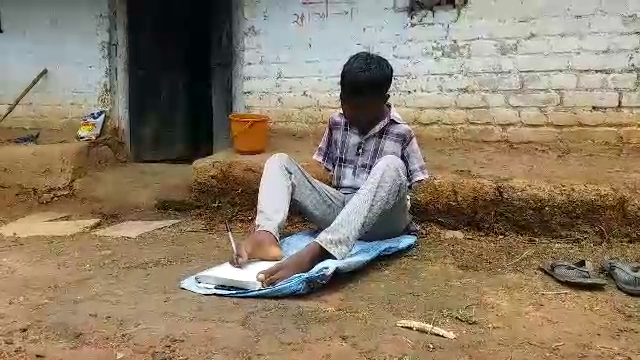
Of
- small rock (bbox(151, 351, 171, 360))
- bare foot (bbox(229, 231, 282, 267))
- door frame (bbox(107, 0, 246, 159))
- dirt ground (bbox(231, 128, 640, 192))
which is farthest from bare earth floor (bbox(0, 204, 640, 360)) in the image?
door frame (bbox(107, 0, 246, 159))

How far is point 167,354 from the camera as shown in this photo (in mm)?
2039

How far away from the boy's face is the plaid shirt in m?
0.03

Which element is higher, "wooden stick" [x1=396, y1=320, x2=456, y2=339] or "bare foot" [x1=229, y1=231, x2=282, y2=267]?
"bare foot" [x1=229, y1=231, x2=282, y2=267]

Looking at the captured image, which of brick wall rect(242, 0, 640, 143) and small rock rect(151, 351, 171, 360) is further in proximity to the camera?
brick wall rect(242, 0, 640, 143)

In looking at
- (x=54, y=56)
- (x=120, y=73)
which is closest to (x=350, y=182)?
(x=120, y=73)

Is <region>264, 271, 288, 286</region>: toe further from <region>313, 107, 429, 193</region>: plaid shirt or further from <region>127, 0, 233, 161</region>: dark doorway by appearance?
<region>127, 0, 233, 161</region>: dark doorway

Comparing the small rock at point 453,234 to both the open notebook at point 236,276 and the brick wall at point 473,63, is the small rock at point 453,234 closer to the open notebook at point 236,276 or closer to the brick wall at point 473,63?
the brick wall at point 473,63

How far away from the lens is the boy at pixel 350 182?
268 cm

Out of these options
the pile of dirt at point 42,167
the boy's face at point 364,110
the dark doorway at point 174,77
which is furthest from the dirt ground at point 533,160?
the dark doorway at point 174,77

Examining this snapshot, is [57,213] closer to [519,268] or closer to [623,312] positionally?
[519,268]

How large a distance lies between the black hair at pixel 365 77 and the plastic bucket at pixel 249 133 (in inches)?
57.1

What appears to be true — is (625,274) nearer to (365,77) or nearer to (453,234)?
(453,234)

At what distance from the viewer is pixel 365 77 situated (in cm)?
285

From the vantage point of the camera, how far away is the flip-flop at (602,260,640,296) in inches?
108
